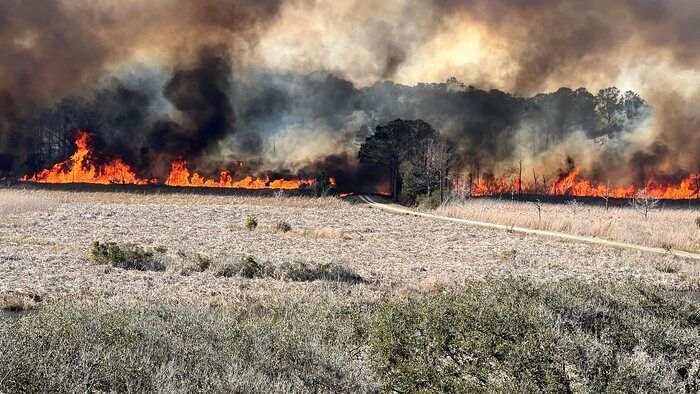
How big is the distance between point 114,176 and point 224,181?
15011 mm

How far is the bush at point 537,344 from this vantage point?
32.2ft

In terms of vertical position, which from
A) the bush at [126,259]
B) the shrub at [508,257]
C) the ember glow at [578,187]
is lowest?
the shrub at [508,257]

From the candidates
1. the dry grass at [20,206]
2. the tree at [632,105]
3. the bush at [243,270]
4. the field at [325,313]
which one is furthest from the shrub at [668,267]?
the tree at [632,105]

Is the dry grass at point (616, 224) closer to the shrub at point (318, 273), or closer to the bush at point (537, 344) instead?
the shrub at point (318, 273)

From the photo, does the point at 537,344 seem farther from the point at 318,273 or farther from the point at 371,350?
the point at 318,273

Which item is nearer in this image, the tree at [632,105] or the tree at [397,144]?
the tree at [397,144]

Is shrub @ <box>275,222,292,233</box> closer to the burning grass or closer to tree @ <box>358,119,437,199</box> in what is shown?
the burning grass

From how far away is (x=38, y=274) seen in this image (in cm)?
2102

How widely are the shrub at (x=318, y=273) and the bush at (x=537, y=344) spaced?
833cm

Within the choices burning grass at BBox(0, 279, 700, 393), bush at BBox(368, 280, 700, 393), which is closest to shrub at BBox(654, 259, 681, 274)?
bush at BBox(368, 280, 700, 393)

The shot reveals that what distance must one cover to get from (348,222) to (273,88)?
68221 mm

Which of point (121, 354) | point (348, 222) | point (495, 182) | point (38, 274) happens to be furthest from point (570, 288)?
point (495, 182)

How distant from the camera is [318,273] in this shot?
23078mm

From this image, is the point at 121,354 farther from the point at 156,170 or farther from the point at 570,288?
the point at 156,170
